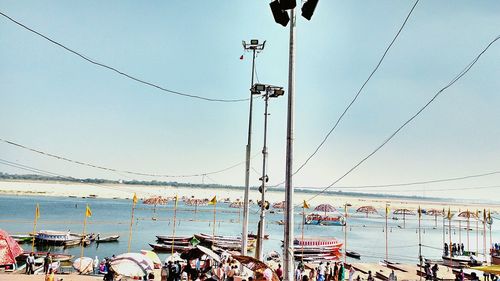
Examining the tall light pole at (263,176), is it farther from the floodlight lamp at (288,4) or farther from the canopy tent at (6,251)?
the floodlight lamp at (288,4)

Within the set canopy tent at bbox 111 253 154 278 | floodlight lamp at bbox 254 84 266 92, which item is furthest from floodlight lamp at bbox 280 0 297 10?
canopy tent at bbox 111 253 154 278

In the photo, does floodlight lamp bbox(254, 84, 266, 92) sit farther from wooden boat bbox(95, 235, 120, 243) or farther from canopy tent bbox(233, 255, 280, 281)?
wooden boat bbox(95, 235, 120, 243)

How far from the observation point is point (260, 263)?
40.3ft

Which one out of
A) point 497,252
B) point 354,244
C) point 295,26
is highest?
point 295,26

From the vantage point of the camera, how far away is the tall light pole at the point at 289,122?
7.16 metres

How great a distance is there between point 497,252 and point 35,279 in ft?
115

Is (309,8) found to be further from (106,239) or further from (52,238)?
(106,239)

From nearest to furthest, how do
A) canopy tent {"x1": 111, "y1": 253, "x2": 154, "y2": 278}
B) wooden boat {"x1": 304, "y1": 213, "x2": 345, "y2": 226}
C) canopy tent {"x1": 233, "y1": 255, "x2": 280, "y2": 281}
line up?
canopy tent {"x1": 233, "y1": 255, "x2": 280, "y2": 281}
canopy tent {"x1": 111, "y1": 253, "x2": 154, "y2": 278}
wooden boat {"x1": 304, "y1": 213, "x2": 345, "y2": 226}

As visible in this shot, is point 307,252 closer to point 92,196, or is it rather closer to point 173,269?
point 173,269

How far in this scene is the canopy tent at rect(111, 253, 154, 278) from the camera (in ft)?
50.9

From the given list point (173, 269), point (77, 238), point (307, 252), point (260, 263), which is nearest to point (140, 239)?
point (77, 238)

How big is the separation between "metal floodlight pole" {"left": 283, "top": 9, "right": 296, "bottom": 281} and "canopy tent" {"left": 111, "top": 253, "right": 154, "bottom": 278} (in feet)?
33.9

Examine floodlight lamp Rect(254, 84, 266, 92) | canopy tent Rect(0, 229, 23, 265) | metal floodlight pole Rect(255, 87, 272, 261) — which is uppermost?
floodlight lamp Rect(254, 84, 266, 92)

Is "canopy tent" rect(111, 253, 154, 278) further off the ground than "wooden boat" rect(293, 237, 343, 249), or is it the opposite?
"canopy tent" rect(111, 253, 154, 278)
